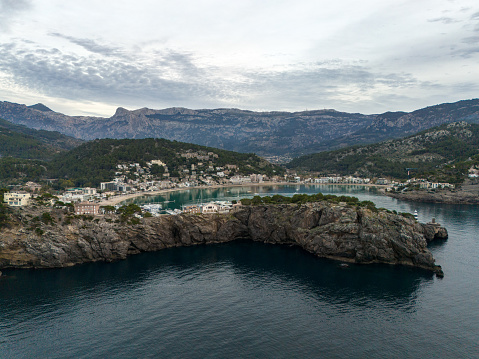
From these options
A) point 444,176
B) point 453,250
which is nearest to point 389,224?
point 453,250

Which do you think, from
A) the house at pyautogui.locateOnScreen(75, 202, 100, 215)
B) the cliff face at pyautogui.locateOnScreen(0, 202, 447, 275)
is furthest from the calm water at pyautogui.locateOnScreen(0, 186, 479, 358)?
the house at pyautogui.locateOnScreen(75, 202, 100, 215)

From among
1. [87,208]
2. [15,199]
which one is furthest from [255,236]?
[15,199]

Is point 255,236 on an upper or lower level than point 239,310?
upper

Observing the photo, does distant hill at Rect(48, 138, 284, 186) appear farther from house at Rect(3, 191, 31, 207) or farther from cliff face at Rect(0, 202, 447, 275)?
cliff face at Rect(0, 202, 447, 275)

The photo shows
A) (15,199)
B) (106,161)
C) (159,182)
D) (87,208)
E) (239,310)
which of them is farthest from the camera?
(106,161)

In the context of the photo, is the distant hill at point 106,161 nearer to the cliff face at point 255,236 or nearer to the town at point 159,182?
the town at point 159,182

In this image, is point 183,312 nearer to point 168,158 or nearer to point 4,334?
point 4,334

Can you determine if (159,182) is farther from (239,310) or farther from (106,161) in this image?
(239,310)

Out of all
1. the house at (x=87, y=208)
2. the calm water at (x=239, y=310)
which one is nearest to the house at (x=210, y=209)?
the calm water at (x=239, y=310)
